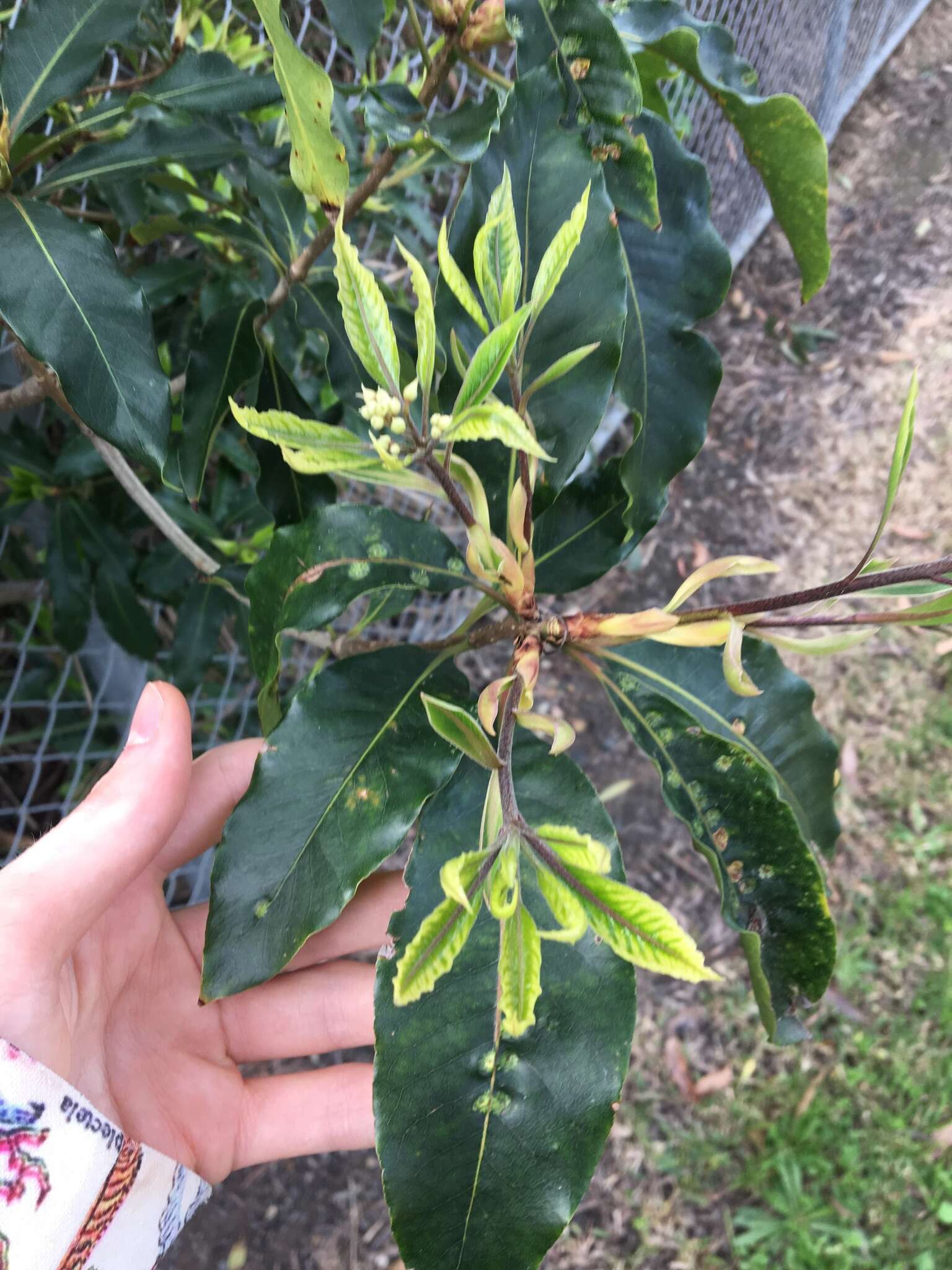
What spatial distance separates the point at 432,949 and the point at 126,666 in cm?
153

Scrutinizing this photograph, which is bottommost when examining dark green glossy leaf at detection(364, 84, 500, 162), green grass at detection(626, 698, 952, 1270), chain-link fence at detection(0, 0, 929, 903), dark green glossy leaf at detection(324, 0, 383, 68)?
green grass at detection(626, 698, 952, 1270)

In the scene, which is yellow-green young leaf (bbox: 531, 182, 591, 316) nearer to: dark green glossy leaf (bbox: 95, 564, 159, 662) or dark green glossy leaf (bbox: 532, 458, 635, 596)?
dark green glossy leaf (bbox: 532, 458, 635, 596)

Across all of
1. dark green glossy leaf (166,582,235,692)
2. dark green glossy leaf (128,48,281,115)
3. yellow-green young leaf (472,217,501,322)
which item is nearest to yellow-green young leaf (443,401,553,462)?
yellow-green young leaf (472,217,501,322)

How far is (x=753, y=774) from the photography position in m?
0.86

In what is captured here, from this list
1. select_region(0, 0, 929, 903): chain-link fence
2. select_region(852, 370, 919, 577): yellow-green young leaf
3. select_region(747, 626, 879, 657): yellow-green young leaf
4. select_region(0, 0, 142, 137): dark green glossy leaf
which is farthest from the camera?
select_region(0, 0, 929, 903): chain-link fence

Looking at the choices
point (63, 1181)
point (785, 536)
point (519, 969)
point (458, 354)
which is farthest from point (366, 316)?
point (785, 536)

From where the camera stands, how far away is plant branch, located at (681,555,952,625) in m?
0.62

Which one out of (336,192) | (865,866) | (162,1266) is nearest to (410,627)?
(865,866)

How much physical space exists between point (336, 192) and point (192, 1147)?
4.07 ft

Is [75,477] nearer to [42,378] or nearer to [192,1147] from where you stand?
[42,378]

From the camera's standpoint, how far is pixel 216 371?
3.61 ft

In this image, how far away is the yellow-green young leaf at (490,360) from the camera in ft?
1.93

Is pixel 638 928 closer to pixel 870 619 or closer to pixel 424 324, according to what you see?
pixel 870 619

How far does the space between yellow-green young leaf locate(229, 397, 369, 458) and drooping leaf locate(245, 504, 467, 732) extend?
204 mm
